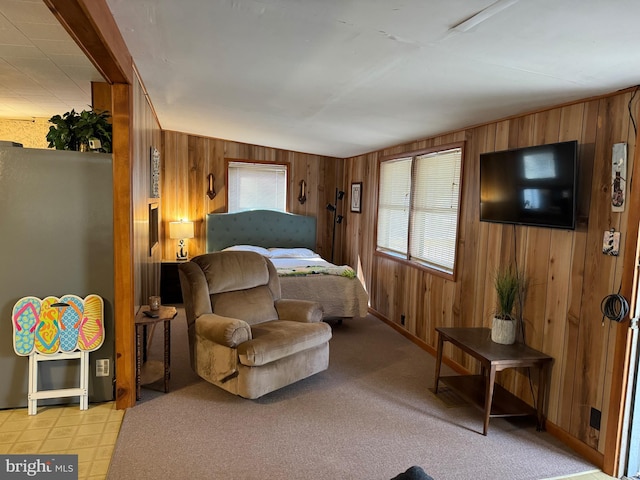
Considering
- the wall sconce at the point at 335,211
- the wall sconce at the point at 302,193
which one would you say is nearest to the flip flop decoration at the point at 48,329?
the wall sconce at the point at 302,193

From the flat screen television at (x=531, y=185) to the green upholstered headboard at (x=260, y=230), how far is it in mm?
3608

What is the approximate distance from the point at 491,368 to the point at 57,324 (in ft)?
9.25

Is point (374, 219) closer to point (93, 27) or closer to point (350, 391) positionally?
point (350, 391)

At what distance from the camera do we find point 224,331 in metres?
3.02

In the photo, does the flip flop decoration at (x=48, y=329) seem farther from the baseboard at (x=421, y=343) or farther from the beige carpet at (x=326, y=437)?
the baseboard at (x=421, y=343)

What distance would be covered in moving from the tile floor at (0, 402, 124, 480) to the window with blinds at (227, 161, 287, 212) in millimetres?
3854

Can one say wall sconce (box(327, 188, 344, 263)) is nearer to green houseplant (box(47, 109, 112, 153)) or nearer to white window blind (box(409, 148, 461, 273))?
white window blind (box(409, 148, 461, 273))

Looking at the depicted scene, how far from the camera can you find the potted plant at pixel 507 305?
297 centimetres

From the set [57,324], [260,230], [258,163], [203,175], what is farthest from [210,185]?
[57,324]

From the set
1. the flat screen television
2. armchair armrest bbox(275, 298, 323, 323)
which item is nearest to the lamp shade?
armchair armrest bbox(275, 298, 323, 323)

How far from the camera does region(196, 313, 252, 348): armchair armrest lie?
301 cm

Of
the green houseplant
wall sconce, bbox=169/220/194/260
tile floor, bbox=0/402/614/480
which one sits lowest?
tile floor, bbox=0/402/614/480

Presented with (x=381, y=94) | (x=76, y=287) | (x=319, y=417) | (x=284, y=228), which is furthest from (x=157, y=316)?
(x=284, y=228)

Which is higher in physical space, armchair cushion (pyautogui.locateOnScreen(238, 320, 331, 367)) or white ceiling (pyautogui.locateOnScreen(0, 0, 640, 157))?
white ceiling (pyautogui.locateOnScreen(0, 0, 640, 157))
